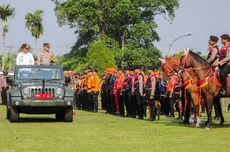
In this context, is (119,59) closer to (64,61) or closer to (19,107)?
(64,61)

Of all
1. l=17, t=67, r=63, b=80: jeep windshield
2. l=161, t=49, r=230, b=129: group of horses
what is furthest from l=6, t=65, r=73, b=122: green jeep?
l=161, t=49, r=230, b=129: group of horses

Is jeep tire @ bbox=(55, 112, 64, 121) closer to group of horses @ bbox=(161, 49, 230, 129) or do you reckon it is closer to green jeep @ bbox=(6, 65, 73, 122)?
green jeep @ bbox=(6, 65, 73, 122)

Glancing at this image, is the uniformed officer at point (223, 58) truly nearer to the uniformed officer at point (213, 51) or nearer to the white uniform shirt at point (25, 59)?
the uniformed officer at point (213, 51)

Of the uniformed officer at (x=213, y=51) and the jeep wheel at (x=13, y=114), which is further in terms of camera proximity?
the jeep wheel at (x=13, y=114)

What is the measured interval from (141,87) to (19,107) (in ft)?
17.6

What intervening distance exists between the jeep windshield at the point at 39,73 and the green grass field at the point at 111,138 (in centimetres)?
334

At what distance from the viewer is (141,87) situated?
27172mm

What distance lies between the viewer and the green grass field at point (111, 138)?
15.1m

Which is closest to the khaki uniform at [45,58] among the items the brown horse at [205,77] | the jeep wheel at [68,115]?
the jeep wheel at [68,115]

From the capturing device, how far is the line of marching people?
88.5 ft

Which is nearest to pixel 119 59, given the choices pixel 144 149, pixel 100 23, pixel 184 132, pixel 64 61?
pixel 100 23

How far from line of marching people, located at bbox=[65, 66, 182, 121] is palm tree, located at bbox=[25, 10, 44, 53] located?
6444 centimetres

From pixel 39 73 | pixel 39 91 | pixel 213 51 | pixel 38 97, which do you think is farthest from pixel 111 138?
pixel 39 73

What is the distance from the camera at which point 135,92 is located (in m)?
28.1
